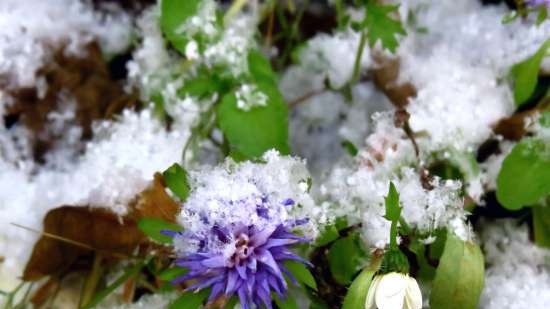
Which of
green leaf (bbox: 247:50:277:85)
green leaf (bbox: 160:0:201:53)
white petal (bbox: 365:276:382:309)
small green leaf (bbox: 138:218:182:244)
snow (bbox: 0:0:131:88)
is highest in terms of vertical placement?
snow (bbox: 0:0:131:88)

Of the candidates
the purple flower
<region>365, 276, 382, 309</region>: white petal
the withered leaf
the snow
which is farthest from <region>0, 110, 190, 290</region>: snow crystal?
<region>365, 276, 382, 309</region>: white petal

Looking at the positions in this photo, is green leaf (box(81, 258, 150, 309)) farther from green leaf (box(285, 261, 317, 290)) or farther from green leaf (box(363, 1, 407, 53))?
green leaf (box(363, 1, 407, 53))

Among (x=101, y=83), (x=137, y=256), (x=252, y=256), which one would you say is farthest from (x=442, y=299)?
(x=101, y=83)

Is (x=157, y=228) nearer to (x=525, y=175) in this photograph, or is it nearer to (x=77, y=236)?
(x=77, y=236)

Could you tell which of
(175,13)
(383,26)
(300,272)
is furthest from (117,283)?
(383,26)

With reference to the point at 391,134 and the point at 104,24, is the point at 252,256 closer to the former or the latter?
the point at 391,134

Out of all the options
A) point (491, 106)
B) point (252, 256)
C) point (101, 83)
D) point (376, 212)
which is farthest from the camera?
point (101, 83)
